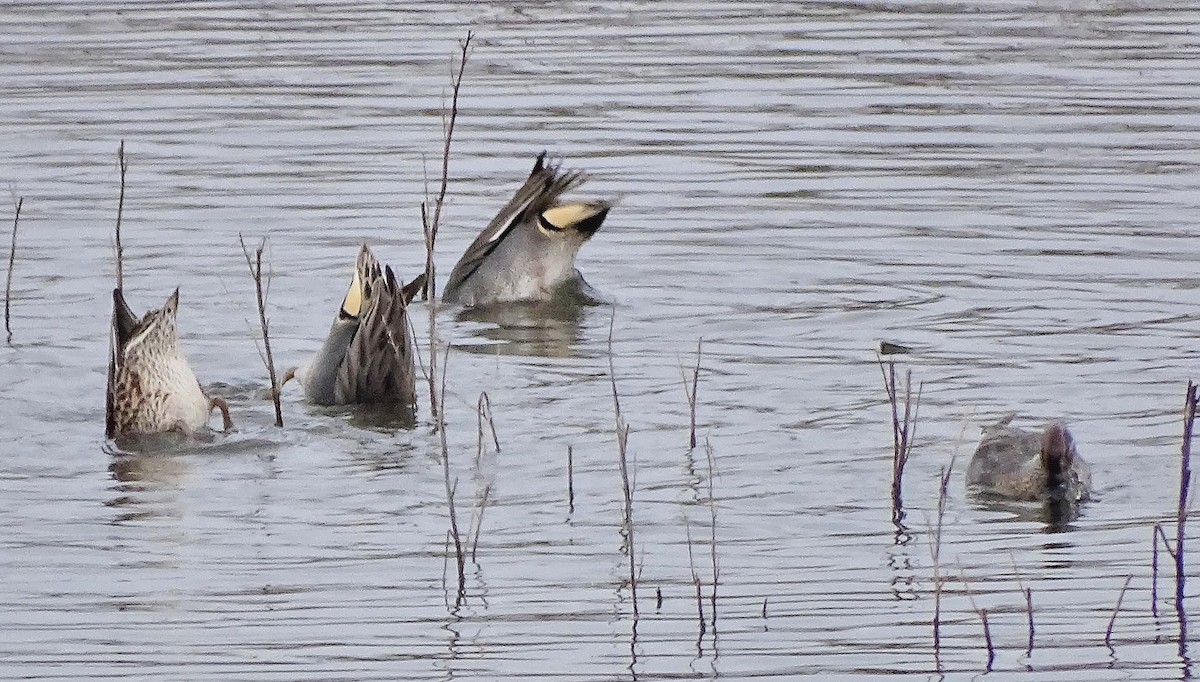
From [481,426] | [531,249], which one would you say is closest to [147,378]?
[481,426]

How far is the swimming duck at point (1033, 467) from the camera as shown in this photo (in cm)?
741

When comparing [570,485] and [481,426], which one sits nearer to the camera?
[570,485]

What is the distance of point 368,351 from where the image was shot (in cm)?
922

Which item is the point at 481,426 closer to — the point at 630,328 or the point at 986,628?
the point at 630,328

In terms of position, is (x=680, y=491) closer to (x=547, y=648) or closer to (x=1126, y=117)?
(x=547, y=648)

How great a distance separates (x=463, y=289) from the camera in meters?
11.5

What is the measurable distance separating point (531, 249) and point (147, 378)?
3.19 meters

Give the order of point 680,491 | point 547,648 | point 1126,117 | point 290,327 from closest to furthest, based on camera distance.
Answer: point 547,648
point 680,491
point 290,327
point 1126,117

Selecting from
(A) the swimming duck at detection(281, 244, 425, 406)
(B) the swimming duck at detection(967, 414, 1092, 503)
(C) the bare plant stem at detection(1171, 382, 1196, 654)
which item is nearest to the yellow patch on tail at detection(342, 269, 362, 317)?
(A) the swimming duck at detection(281, 244, 425, 406)

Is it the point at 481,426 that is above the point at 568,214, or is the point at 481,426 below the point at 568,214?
below

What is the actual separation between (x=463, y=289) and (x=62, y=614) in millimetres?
5342

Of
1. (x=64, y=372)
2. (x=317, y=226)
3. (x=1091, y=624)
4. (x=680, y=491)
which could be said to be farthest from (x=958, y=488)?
(x=317, y=226)

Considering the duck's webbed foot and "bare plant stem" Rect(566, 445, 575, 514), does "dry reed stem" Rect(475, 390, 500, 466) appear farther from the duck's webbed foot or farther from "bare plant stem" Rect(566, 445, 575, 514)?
the duck's webbed foot

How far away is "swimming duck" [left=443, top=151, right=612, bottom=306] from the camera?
447 inches
